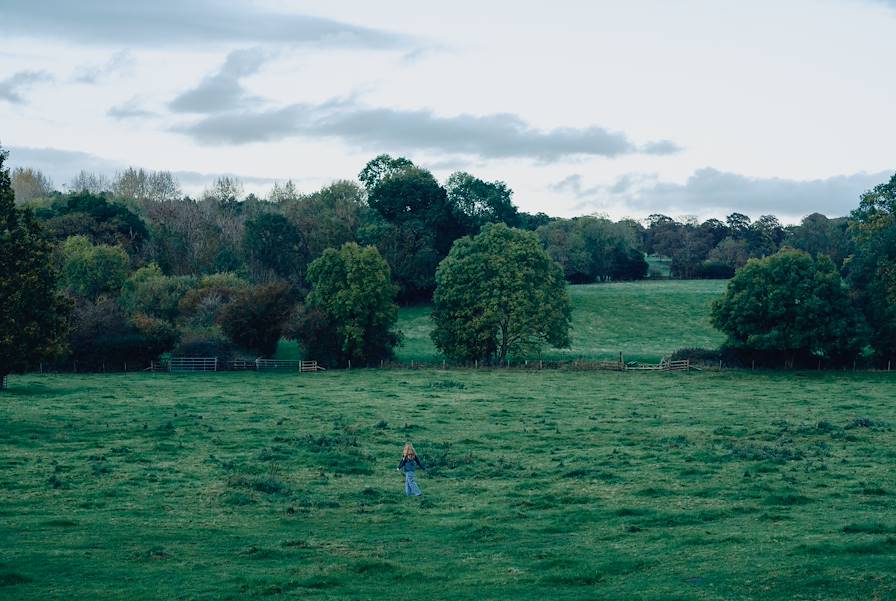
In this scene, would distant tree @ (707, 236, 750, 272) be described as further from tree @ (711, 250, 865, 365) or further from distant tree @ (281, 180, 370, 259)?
tree @ (711, 250, 865, 365)

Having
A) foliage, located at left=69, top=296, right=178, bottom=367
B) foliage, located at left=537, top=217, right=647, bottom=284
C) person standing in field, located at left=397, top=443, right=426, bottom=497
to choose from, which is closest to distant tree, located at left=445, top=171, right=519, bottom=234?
foliage, located at left=537, top=217, right=647, bottom=284

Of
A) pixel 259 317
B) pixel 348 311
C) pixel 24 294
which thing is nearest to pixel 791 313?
pixel 348 311

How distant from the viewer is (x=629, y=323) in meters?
115

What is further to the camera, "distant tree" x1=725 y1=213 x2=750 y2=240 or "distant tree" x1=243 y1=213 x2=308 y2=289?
"distant tree" x1=725 y1=213 x2=750 y2=240

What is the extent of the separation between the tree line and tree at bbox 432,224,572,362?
0.45 feet

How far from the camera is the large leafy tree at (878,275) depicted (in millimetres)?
74125

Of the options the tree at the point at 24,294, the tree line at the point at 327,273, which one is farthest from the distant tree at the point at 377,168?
the tree at the point at 24,294

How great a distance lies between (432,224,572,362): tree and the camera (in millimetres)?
82000

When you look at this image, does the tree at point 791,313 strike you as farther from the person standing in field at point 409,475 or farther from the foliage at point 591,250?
the foliage at point 591,250

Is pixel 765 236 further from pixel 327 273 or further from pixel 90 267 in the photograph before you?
pixel 90 267

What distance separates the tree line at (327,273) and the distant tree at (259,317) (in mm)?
112

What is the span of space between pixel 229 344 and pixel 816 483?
6179cm

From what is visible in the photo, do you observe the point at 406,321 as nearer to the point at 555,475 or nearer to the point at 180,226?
the point at 180,226

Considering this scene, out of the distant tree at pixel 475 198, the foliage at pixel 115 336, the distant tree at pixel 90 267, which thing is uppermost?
the distant tree at pixel 475 198
